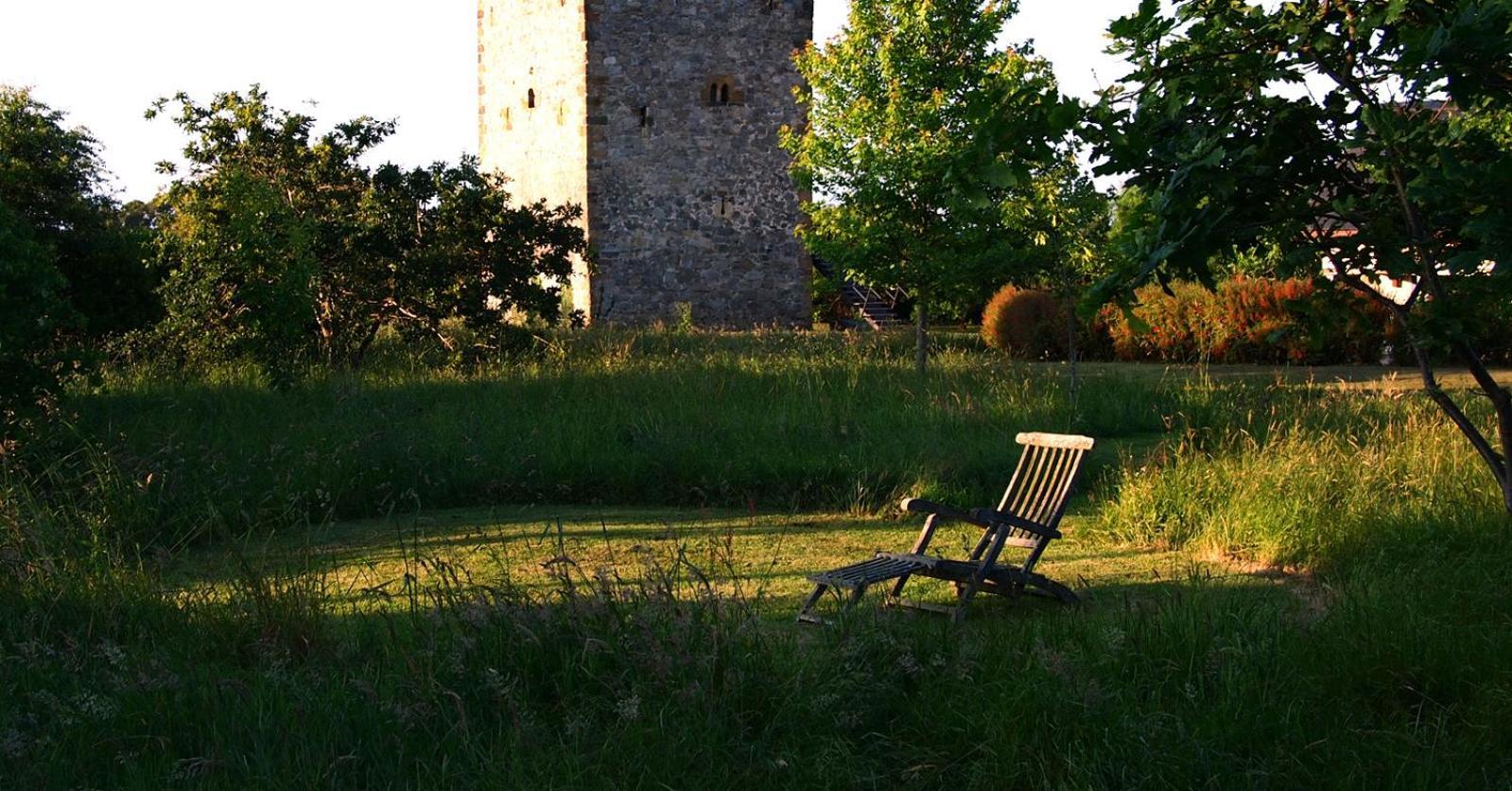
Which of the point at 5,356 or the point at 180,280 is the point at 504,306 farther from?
the point at 5,356

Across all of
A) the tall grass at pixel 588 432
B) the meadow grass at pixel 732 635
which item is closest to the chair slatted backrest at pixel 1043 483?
the meadow grass at pixel 732 635

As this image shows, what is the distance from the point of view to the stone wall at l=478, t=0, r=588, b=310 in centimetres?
2678

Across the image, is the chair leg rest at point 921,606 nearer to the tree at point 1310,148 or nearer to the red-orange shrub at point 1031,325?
the tree at point 1310,148

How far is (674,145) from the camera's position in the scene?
88.6ft

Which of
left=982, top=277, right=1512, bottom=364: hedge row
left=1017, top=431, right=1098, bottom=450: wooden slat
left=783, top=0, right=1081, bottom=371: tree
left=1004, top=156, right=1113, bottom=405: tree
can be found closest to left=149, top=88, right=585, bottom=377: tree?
left=783, top=0, right=1081, bottom=371: tree

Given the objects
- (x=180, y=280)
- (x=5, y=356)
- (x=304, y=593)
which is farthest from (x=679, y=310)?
(x=304, y=593)

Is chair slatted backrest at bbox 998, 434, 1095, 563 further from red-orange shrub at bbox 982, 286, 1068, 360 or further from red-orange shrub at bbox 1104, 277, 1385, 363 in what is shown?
red-orange shrub at bbox 982, 286, 1068, 360

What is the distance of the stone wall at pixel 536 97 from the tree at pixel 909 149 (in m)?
9.26

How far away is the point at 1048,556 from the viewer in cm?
824

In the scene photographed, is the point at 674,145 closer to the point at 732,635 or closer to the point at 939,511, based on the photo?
the point at 939,511

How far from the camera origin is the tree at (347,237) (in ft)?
45.5

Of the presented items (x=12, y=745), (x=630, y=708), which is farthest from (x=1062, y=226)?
(x=12, y=745)

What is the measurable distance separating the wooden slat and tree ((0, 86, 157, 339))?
31.8 ft

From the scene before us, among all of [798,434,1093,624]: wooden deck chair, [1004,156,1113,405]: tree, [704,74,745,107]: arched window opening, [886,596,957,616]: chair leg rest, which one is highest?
[704,74,745,107]: arched window opening
